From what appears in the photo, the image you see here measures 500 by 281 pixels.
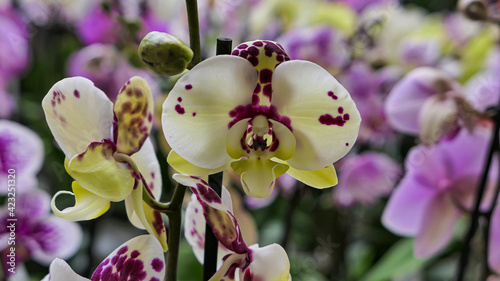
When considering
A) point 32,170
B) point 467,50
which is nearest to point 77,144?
point 32,170

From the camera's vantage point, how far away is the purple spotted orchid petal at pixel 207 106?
21 cm

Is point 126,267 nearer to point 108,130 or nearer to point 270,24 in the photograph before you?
point 108,130

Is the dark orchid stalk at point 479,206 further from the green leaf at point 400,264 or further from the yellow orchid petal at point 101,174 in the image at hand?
the yellow orchid petal at point 101,174

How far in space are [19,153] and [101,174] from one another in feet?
0.73

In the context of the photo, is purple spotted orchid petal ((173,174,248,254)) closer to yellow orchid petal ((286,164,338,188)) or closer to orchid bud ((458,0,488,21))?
yellow orchid petal ((286,164,338,188))

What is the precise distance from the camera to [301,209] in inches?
33.2

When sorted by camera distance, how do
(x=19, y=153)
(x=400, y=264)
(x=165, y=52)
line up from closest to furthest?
(x=165, y=52) → (x=19, y=153) → (x=400, y=264)

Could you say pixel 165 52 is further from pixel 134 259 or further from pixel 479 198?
pixel 479 198

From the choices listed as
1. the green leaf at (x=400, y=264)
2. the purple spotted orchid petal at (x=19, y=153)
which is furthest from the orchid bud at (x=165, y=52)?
the green leaf at (x=400, y=264)

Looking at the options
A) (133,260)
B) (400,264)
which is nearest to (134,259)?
(133,260)

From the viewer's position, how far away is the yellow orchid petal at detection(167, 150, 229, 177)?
230mm

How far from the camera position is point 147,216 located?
235mm

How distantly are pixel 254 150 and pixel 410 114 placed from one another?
343 mm

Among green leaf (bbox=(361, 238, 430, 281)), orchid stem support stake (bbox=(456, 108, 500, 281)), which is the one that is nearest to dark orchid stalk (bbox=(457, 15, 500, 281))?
orchid stem support stake (bbox=(456, 108, 500, 281))
